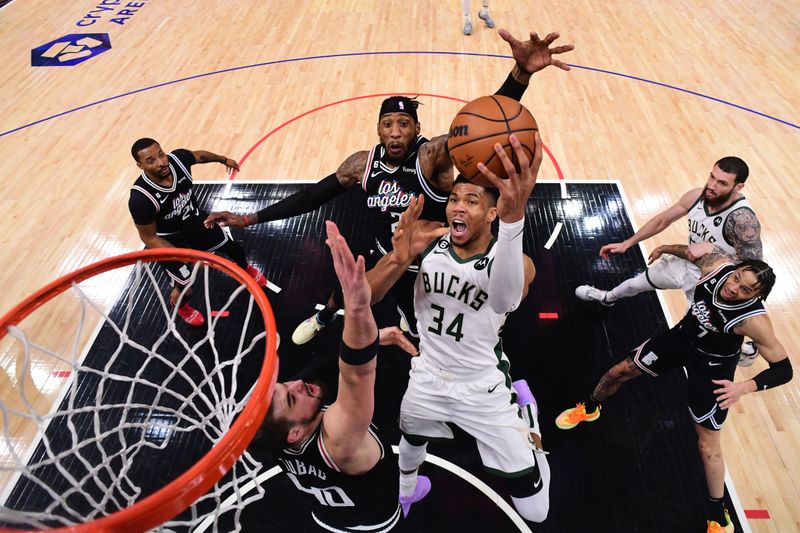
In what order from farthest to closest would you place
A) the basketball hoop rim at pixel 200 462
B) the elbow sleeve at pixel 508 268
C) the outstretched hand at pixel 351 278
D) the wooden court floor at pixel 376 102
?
the wooden court floor at pixel 376 102
the elbow sleeve at pixel 508 268
the outstretched hand at pixel 351 278
the basketball hoop rim at pixel 200 462

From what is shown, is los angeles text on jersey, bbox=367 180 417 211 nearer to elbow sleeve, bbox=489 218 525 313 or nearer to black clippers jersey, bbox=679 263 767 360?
elbow sleeve, bbox=489 218 525 313

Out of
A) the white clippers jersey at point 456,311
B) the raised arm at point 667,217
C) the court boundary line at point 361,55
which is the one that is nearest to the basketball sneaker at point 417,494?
the white clippers jersey at point 456,311

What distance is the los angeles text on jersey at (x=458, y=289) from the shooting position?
2.80m

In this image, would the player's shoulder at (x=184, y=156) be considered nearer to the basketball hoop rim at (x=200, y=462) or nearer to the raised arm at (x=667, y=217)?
the basketball hoop rim at (x=200, y=462)

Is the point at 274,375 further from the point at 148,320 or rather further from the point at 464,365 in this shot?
the point at 148,320

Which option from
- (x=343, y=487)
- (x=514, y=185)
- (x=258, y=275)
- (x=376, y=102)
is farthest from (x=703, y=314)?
(x=376, y=102)

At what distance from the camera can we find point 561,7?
9.69 meters

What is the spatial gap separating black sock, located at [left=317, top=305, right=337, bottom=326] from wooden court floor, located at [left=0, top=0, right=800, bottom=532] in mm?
2327

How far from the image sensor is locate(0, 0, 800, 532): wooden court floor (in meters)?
5.16

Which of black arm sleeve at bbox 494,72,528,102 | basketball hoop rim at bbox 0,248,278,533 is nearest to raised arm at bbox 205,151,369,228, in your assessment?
black arm sleeve at bbox 494,72,528,102

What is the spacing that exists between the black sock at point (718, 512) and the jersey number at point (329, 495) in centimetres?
230

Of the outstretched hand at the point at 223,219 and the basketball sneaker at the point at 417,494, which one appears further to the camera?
the outstretched hand at the point at 223,219

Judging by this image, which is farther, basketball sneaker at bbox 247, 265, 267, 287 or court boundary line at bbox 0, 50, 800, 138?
court boundary line at bbox 0, 50, 800, 138

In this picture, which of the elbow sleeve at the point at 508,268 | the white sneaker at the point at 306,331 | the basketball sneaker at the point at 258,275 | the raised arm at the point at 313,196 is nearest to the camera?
the elbow sleeve at the point at 508,268
